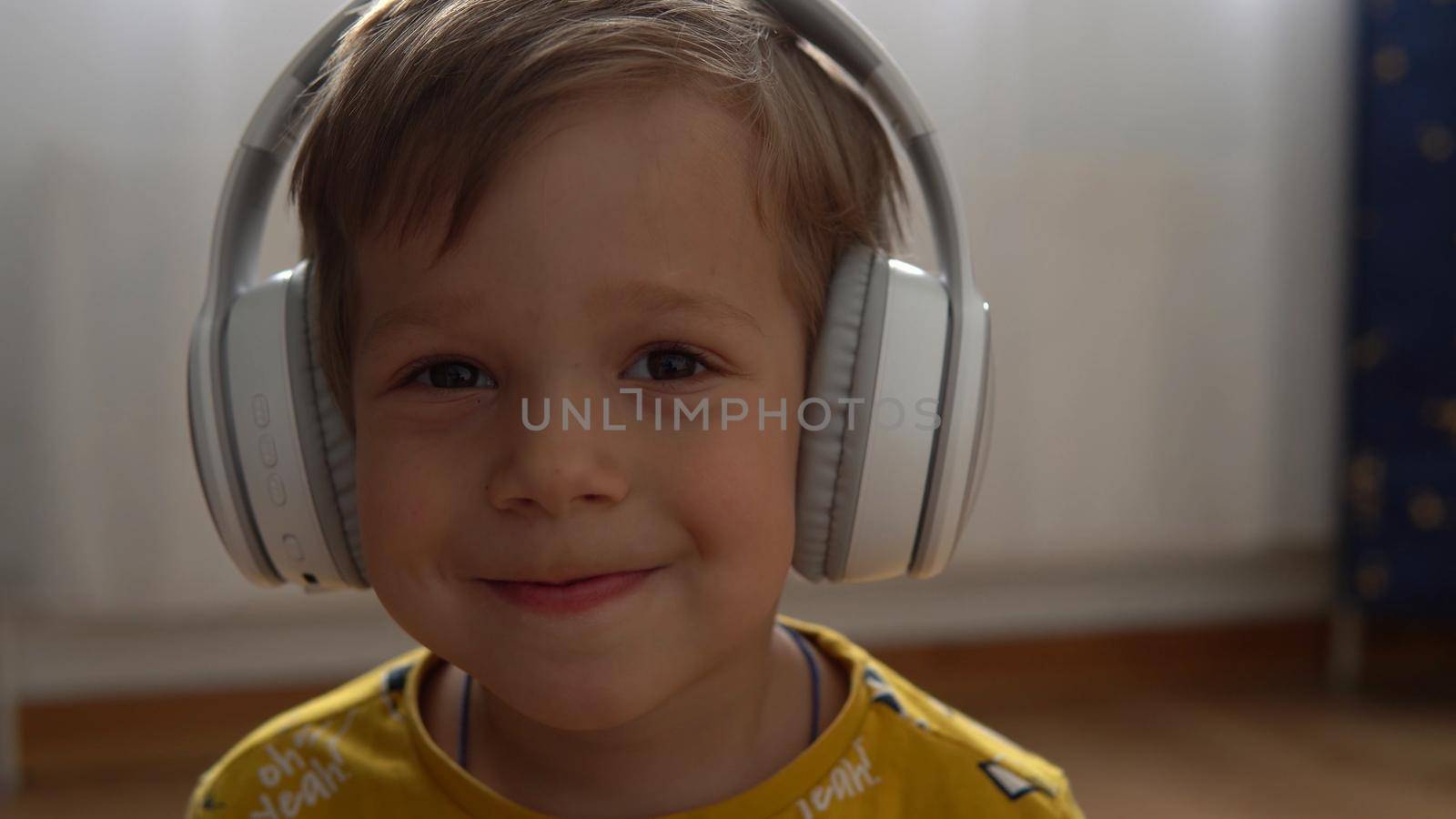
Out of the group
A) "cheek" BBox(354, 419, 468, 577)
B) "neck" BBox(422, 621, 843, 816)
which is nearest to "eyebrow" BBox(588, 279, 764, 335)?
"cheek" BBox(354, 419, 468, 577)

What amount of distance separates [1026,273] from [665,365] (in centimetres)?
116

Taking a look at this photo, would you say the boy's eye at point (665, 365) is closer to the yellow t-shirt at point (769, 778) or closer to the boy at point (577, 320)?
the boy at point (577, 320)

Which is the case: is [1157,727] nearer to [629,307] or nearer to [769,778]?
[769,778]

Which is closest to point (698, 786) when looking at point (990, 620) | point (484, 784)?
point (484, 784)

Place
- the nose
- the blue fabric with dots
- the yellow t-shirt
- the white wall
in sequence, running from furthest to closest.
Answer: the blue fabric with dots < the white wall < the yellow t-shirt < the nose

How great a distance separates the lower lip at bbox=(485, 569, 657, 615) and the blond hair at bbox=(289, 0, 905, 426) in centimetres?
15

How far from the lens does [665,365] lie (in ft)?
2.27

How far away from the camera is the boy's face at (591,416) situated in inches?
25.5

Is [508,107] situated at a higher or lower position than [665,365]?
higher

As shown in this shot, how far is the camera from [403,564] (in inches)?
27.0

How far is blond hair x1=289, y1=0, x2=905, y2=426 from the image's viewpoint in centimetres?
66

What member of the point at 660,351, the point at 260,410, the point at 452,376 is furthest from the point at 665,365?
the point at 260,410

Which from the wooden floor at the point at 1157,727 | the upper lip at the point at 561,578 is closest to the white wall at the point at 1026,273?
the wooden floor at the point at 1157,727

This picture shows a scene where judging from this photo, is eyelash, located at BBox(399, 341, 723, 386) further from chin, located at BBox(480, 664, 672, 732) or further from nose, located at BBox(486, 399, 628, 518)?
chin, located at BBox(480, 664, 672, 732)
